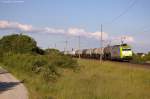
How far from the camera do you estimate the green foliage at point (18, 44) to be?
7650 centimetres

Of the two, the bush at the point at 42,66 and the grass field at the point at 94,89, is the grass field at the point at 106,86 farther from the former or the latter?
the bush at the point at 42,66

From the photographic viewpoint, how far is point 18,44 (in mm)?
77000

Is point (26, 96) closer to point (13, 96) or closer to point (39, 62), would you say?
point (13, 96)

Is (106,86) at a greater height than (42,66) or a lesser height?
lesser

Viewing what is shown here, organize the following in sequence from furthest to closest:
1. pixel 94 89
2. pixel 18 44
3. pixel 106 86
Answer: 1. pixel 18 44
2. pixel 106 86
3. pixel 94 89

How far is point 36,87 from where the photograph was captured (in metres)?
22.0

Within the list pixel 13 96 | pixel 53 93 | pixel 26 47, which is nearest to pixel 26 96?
pixel 13 96

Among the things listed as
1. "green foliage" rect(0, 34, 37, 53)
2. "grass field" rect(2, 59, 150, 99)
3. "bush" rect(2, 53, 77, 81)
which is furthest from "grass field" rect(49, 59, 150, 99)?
"green foliage" rect(0, 34, 37, 53)

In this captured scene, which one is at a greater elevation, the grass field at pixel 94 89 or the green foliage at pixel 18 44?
the green foliage at pixel 18 44

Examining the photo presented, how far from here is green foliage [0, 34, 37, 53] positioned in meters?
76.5

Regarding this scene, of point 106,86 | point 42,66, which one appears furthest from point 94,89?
point 42,66

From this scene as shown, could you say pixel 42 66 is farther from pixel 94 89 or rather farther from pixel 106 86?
pixel 94 89

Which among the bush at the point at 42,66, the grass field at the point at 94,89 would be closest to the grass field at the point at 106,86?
the grass field at the point at 94,89

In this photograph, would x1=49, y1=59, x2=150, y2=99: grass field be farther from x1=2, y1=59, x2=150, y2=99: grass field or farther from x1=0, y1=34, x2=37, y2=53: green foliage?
x1=0, y1=34, x2=37, y2=53: green foliage
